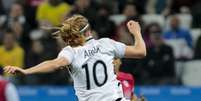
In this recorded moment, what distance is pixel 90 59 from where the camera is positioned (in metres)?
7.70

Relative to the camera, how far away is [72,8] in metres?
15.1

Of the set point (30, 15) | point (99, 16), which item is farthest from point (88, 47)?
point (30, 15)

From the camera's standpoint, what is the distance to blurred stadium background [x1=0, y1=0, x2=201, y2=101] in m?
13.7

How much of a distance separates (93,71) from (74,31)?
1.34 ft

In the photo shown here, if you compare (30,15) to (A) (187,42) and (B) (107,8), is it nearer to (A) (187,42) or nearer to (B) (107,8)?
(B) (107,8)

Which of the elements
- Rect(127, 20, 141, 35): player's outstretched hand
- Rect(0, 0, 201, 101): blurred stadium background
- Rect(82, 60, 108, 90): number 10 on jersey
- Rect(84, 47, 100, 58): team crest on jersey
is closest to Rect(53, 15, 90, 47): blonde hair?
Rect(84, 47, 100, 58): team crest on jersey

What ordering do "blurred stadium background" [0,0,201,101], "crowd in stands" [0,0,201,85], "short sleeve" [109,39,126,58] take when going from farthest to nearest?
"crowd in stands" [0,0,201,85], "blurred stadium background" [0,0,201,101], "short sleeve" [109,39,126,58]

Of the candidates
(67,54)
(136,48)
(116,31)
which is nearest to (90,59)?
(67,54)

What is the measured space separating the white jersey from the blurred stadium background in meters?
5.58

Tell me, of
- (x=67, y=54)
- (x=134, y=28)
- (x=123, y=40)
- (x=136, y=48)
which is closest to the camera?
(x=67, y=54)

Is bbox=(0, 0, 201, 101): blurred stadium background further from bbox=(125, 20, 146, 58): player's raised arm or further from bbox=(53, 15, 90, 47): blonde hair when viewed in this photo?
bbox=(53, 15, 90, 47): blonde hair

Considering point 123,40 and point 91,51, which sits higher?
point 123,40

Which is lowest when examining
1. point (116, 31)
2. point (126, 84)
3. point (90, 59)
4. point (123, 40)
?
point (126, 84)

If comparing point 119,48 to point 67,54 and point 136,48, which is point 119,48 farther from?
point 67,54
